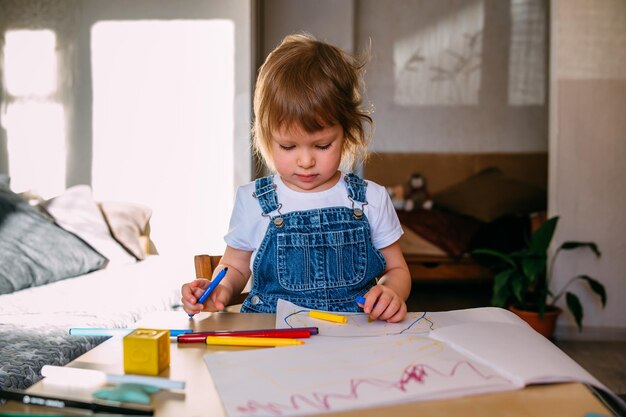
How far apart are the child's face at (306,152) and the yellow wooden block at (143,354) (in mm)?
521

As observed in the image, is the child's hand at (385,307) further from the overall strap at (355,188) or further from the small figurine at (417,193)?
the small figurine at (417,193)

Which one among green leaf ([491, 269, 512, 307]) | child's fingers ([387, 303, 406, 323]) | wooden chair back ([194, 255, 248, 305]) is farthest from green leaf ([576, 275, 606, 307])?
child's fingers ([387, 303, 406, 323])

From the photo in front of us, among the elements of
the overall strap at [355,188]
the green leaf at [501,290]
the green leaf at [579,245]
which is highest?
the overall strap at [355,188]

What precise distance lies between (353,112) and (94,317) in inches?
51.7

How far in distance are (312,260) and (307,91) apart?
32cm

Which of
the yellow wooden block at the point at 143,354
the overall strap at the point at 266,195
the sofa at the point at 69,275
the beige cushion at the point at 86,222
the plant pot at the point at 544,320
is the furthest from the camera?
the plant pot at the point at 544,320

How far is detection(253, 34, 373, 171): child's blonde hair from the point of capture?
1.12 metres

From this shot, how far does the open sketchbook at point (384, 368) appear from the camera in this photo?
0.60 metres

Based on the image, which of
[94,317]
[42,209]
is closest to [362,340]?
[94,317]

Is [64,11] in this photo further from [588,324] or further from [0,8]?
[588,324]

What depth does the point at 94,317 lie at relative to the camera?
6.91 ft

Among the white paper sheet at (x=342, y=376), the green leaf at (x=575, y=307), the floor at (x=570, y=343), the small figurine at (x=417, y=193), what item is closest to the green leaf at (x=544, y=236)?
the green leaf at (x=575, y=307)

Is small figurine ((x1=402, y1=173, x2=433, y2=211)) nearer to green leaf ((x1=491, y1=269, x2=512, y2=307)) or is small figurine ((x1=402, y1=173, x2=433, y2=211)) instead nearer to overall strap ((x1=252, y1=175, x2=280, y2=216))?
green leaf ((x1=491, y1=269, x2=512, y2=307))

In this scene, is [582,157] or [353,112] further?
[582,157]
